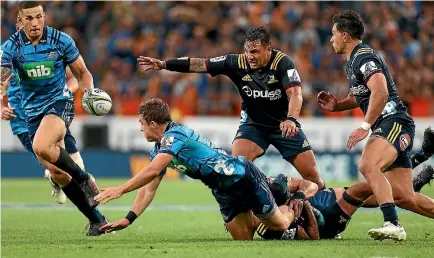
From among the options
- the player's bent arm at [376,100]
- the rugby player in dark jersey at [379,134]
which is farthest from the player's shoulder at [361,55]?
the player's bent arm at [376,100]

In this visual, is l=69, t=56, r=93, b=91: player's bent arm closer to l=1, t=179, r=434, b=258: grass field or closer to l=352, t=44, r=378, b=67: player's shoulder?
l=1, t=179, r=434, b=258: grass field

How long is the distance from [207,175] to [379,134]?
178 centimetres

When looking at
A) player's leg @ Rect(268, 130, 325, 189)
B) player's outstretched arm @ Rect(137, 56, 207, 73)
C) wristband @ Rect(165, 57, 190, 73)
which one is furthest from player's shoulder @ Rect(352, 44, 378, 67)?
wristband @ Rect(165, 57, 190, 73)

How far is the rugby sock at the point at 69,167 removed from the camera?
385 inches

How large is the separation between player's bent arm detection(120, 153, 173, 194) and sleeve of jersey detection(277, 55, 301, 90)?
2425 mm

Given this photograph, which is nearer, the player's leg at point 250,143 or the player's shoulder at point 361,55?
the player's shoulder at point 361,55

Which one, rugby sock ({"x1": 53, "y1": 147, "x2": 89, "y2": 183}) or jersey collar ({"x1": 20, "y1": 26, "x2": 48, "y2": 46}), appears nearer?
rugby sock ({"x1": 53, "y1": 147, "x2": 89, "y2": 183})

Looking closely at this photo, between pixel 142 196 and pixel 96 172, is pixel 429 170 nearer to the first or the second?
pixel 142 196

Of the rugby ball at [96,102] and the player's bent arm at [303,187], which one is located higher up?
the rugby ball at [96,102]

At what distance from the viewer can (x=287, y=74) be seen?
1027cm

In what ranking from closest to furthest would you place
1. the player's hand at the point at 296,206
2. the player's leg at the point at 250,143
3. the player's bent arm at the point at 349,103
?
the player's hand at the point at 296,206 → the player's bent arm at the point at 349,103 → the player's leg at the point at 250,143

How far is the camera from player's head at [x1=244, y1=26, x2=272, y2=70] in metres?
10.0

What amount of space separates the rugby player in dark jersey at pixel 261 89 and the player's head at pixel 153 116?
6.03 ft

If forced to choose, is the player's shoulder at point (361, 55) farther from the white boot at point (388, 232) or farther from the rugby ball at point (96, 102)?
the rugby ball at point (96, 102)
